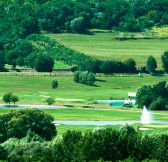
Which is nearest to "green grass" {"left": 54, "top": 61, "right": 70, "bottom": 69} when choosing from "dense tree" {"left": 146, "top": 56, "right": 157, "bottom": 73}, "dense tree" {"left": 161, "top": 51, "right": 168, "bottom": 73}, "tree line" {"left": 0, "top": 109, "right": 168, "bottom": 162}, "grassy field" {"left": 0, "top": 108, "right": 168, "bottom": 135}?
"dense tree" {"left": 146, "top": 56, "right": 157, "bottom": 73}

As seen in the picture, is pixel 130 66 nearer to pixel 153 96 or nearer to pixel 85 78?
pixel 85 78

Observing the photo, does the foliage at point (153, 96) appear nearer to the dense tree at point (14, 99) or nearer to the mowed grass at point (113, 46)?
the dense tree at point (14, 99)

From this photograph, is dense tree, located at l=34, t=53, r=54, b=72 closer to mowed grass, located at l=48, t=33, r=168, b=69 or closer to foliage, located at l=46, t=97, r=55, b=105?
mowed grass, located at l=48, t=33, r=168, b=69

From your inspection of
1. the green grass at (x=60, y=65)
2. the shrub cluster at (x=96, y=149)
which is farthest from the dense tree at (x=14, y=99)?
the shrub cluster at (x=96, y=149)

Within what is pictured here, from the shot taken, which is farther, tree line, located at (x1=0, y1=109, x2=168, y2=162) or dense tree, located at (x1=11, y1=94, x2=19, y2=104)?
dense tree, located at (x1=11, y1=94, x2=19, y2=104)

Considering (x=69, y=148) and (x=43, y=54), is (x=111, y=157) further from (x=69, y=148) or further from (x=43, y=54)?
(x=43, y=54)

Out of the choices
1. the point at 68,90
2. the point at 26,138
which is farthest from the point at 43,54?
the point at 26,138
